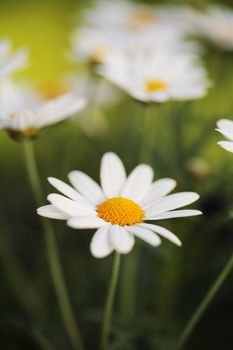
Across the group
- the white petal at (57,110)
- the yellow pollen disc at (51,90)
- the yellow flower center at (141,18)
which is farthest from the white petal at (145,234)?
the yellow flower center at (141,18)

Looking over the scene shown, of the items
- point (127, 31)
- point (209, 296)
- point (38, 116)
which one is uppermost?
point (127, 31)

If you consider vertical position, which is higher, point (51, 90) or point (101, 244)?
point (51, 90)

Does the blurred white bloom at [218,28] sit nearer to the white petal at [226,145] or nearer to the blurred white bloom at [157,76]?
the blurred white bloom at [157,76]

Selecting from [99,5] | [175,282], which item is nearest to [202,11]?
[99,5]

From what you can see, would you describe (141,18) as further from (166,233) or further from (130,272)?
(166,233)

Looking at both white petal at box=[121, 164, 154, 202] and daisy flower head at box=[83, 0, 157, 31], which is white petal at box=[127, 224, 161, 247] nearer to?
white petal at box=[121, 164, 154, 202]

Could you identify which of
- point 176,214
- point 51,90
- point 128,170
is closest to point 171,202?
point 176,214

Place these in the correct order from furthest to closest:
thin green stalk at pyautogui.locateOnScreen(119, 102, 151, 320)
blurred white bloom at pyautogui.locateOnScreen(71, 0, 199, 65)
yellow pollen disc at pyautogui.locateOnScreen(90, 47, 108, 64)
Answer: blurred white bloom at pyautogui.locateOnScreen(71, 0, 199, 65) → yellow pollen disc at pyautogui.locateOnScreen(90, 47, 108, 64) → thin green stalk at pyautogui.locateOnScreen(119, 102, 151, 320)

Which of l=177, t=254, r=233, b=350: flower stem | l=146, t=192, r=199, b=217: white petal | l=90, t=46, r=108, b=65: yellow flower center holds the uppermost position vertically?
l=90, t=46, r=108, b=65: yellow flower center

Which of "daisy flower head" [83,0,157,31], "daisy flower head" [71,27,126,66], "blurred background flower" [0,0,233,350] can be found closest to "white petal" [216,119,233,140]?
"blurred background flower" [0,0,233,350]
